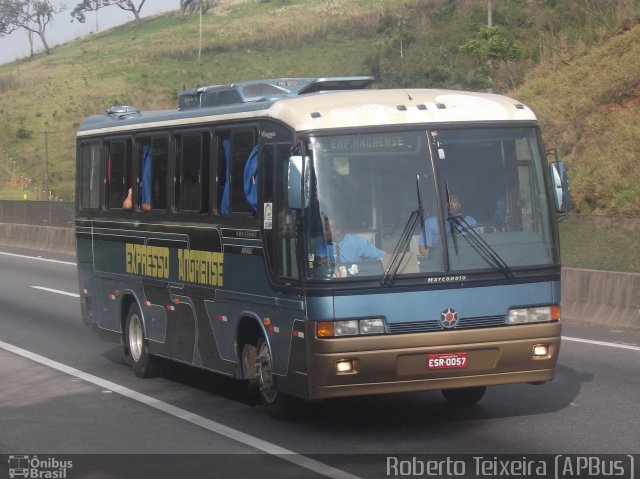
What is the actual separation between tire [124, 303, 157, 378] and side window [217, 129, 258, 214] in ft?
9.19

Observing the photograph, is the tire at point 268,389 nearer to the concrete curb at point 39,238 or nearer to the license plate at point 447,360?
the license plate at point 447,360

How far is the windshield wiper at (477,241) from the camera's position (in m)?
9.41

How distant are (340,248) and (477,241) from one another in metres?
1.13

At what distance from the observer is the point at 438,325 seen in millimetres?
9266

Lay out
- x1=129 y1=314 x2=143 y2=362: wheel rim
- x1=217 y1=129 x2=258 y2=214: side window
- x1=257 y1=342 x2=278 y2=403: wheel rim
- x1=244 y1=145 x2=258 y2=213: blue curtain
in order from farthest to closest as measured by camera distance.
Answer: x1=129 y1=314 x2=143 y2=362: wheel rim
x1=217 y1=129 x2=258 y2=214: side window
x1=244 y1=145 x2=258 y2=213: blue curtain
x1=257 y1=342 x2=278 y2=403: wheel rim

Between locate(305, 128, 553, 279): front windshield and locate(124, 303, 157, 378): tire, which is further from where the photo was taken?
locate(124, 303, 157, 378): tire

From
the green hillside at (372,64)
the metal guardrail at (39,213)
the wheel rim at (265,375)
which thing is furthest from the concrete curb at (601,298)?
the metal guardrail at (39,213)

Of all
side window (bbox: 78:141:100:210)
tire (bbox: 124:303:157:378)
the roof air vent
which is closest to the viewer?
tire (bbox: 124:303:157:378)

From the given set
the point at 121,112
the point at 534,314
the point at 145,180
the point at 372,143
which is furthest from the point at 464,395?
the point at 121,112

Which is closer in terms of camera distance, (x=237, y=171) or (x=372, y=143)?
(x=372, y=143)

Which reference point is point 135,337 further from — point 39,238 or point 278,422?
point 39,238

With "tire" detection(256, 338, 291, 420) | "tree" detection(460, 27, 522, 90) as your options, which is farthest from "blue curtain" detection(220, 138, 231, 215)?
"tree" detection(460, 27, 522, 90)

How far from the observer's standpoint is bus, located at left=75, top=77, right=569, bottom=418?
916cm

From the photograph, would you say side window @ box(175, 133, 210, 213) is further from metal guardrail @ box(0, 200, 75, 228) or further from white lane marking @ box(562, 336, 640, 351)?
metal guardrail @ box(0, 200, 75, 228)
